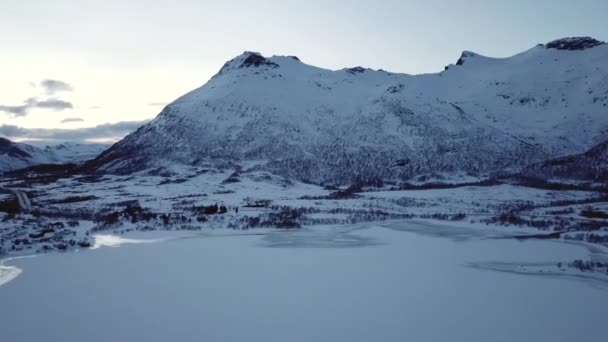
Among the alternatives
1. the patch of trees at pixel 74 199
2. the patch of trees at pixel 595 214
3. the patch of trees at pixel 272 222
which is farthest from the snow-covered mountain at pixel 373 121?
the patch of trees at pixel 272 222

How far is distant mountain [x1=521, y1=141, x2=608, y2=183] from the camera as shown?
91.2m

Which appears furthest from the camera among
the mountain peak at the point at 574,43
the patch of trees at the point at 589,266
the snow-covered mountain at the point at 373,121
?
the mountain peak at the point at 574,43

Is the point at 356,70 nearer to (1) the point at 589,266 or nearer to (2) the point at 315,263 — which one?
(1) the point at 589,266

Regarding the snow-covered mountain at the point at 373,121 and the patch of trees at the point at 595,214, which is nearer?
the patch of trees at the point at 595,214

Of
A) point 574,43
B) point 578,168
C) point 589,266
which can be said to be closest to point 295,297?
point 589,266

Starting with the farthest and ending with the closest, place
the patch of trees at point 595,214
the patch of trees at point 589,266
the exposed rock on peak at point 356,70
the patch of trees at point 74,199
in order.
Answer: the exposed rock on peak at point 356,70 → the patch of trees at point 74,199 → the patch of trees at point 595,214 → the patch of trees at point 589,266

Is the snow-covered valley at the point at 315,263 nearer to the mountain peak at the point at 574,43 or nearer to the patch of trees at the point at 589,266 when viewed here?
the patch of trees at the point at 589,266

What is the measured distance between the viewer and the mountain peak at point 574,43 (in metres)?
183

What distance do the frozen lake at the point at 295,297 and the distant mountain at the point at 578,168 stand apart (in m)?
82.3

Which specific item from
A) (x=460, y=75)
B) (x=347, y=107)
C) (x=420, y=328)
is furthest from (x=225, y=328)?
(x=460, y=75)

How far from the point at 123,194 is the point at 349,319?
74.7 meters

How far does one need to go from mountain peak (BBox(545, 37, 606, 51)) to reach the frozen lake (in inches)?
7734

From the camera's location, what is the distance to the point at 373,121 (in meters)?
135

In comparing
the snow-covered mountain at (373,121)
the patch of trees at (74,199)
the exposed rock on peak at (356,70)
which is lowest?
the patch of trees at (74,199)
